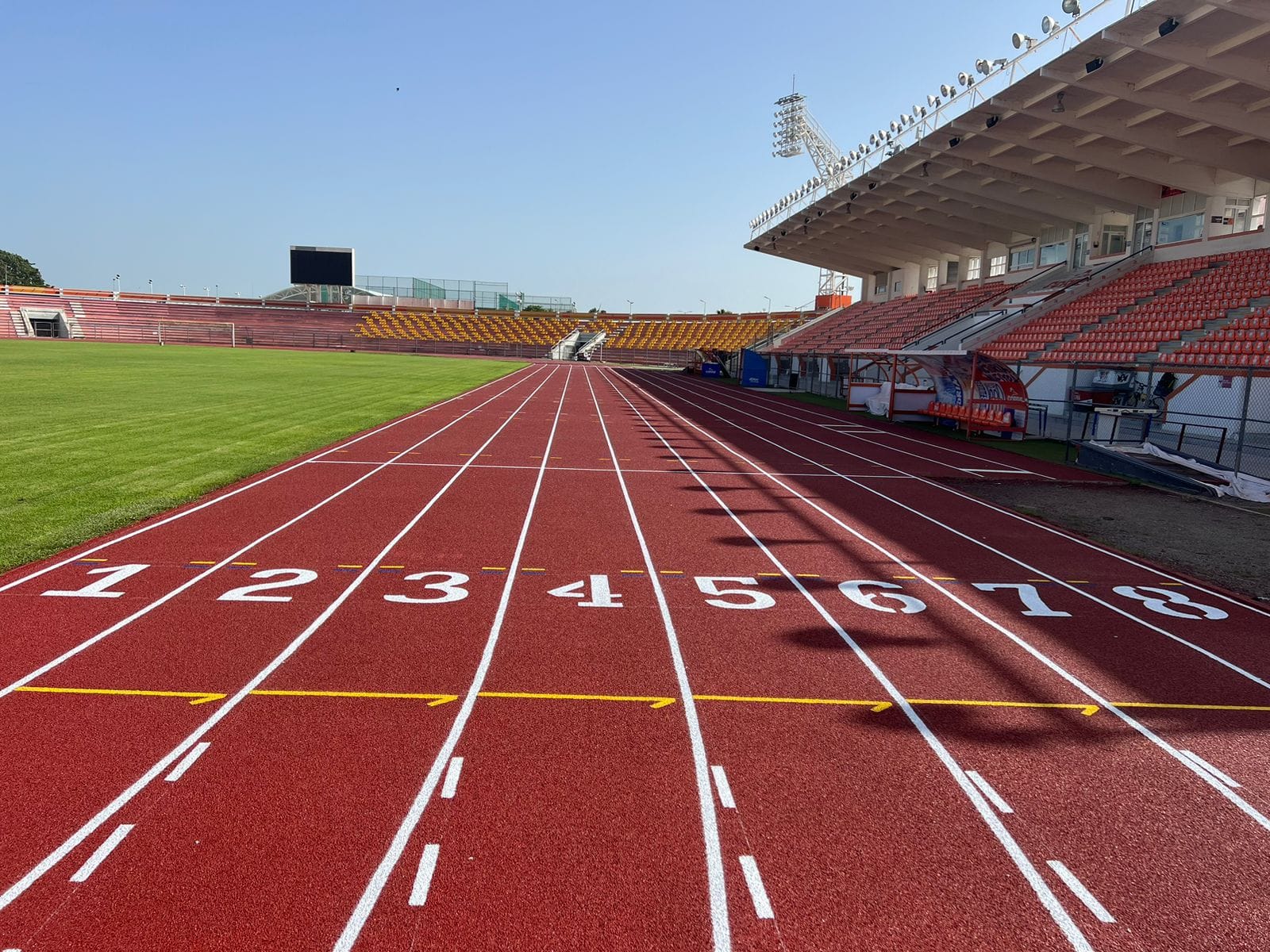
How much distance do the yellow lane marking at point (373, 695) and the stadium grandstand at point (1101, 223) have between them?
44.8ft

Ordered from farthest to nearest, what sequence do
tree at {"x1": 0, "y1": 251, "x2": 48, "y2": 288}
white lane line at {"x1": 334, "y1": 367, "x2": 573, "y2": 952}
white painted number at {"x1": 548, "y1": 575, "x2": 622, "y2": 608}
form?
tree at {"x1": 0, "y1": 251, "x2": 48, "y2": 288}
white painted number at {"x1": 548, "y1": 575, "x2": 622, "y2": 608}
white lane line at {"x1": 334, "y1": 367, "x2": 573, "y2": 952}

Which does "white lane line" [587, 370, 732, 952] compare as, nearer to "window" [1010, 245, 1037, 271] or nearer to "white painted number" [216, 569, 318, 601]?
"white painted number" [216, 569, 318, 601]

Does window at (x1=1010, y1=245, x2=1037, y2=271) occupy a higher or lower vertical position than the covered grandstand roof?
lower

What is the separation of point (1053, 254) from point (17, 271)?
5715 inches

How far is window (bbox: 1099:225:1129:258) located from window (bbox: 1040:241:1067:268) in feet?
Answer: 7.87

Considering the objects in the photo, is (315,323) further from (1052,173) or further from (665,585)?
(665,585)

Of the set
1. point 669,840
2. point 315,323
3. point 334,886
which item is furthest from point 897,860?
point 315,323

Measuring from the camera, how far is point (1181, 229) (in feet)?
86.5

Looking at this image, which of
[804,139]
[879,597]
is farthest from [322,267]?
[879,597]

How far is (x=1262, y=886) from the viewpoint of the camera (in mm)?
3412

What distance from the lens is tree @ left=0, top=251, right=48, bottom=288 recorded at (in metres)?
116

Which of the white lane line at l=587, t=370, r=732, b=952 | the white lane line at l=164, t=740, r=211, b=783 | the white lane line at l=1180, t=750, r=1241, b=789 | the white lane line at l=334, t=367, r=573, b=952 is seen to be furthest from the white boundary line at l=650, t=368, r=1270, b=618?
the white lane line at l=164, t=740, r=211, b=783

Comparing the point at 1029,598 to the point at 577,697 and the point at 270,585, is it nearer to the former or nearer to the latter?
the point at 577,697

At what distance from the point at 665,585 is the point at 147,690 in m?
4.18
